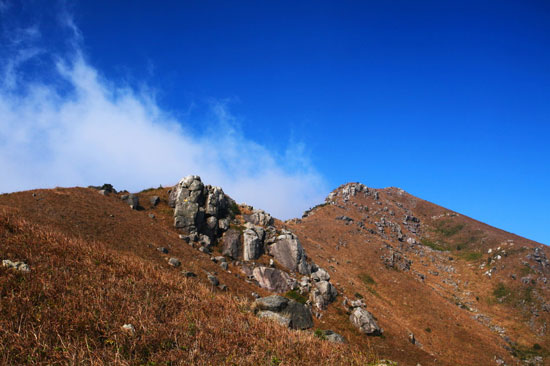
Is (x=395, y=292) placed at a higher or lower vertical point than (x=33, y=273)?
lower

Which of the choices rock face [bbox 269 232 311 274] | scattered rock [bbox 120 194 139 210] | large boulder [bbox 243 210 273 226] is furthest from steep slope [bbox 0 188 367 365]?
large boulder [bbox 243 210 273 226]

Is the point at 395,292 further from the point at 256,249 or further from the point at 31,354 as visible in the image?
the point at 31,354

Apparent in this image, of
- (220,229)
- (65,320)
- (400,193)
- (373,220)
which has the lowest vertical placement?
(65,320)

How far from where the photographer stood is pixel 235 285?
25016 mm

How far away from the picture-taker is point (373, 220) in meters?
95.0

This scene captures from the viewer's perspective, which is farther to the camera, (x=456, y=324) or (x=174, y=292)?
(x=456, y=324)

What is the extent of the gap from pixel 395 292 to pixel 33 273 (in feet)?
186

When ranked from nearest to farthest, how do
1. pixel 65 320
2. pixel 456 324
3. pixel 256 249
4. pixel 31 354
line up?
1. pixel 31 354
2. pixel 65 320
3. pixel 256 249
4. pixel 456 324

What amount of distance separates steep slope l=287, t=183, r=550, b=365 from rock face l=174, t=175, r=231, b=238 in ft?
59.6

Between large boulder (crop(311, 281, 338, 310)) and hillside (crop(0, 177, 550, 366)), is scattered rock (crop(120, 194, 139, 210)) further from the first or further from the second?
large boulder (crop(311, 281, 338, 310))

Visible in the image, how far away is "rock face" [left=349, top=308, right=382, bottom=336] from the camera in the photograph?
1102 inches

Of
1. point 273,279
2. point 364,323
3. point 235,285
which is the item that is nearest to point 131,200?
point 235,285

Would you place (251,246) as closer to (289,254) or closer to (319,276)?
(289,254)

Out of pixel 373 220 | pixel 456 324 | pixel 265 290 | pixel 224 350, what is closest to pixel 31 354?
pixel 224 350
